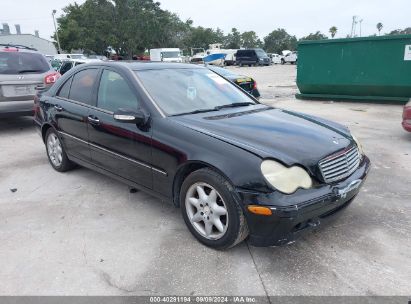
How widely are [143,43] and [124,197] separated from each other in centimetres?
5648

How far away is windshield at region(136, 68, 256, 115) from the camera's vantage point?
12.0 ft

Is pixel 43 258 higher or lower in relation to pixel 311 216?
lower

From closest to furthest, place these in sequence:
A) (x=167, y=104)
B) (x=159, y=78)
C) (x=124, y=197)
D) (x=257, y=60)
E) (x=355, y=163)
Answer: (x=355, y=163) → (x=167, y=104) → (x=159, y=78) → (x=124, y=197) → (x=257, y=60)

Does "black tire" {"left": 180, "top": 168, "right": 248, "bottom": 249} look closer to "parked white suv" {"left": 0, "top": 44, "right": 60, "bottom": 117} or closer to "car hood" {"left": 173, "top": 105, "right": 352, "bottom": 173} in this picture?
"car hood" {"left": 173, "top": 105, "right": 352, "bottom": 173}

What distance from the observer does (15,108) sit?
7328 mm

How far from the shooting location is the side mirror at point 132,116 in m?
3.38

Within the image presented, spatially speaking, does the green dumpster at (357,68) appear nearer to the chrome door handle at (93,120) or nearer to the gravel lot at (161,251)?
the gravel lot at (161,251)

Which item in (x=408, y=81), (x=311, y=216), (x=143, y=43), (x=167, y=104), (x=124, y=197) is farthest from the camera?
(x=143, y=43)

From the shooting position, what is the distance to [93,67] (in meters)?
4.42

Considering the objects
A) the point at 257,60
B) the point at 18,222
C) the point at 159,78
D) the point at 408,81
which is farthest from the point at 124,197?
the point at 257,60

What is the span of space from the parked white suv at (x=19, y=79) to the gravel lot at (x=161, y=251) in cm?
304

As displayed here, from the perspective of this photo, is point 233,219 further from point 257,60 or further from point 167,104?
point 257,60

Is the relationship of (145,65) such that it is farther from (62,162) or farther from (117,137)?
(62,162)

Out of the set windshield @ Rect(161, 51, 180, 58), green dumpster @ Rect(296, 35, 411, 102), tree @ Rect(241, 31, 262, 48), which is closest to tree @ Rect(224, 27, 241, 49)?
tree @ Rect(241, 31, 262, 48)
